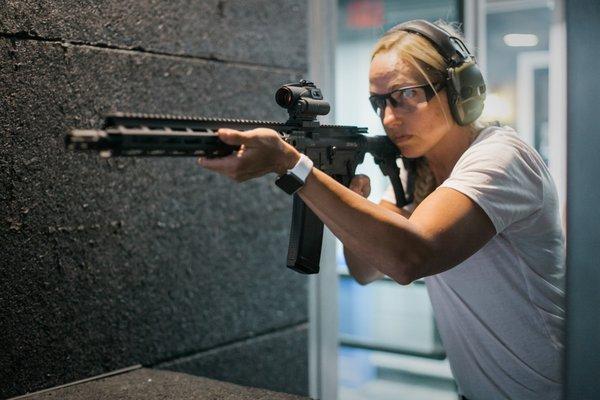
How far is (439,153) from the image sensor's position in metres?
1.51

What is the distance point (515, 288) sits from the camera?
1354mm

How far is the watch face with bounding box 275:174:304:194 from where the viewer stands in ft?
3.75

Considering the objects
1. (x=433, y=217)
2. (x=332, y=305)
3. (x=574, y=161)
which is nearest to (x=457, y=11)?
(x=332, y=305)

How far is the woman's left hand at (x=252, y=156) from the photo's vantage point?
3.56 feet

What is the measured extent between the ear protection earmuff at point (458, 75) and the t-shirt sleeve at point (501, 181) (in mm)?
141

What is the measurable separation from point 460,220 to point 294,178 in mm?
320

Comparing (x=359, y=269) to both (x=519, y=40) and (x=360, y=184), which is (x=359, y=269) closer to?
(x=360, y=184)

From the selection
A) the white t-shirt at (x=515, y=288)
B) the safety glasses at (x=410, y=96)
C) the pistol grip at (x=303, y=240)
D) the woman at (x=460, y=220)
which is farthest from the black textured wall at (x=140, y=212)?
the white t-shirt at (x=515, y=288)

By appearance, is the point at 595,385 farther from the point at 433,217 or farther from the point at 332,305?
the point at 332,305

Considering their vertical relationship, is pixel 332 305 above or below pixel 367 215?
below

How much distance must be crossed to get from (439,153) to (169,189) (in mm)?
846

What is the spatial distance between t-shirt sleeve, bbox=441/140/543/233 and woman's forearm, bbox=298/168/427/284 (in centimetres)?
15

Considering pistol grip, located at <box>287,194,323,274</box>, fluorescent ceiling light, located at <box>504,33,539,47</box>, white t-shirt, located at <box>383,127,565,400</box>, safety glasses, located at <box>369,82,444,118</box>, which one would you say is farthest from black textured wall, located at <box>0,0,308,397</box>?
fluorescent ceiling light, located at <box>504,33,539,47</box>

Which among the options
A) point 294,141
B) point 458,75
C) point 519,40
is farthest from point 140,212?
point 519,40
